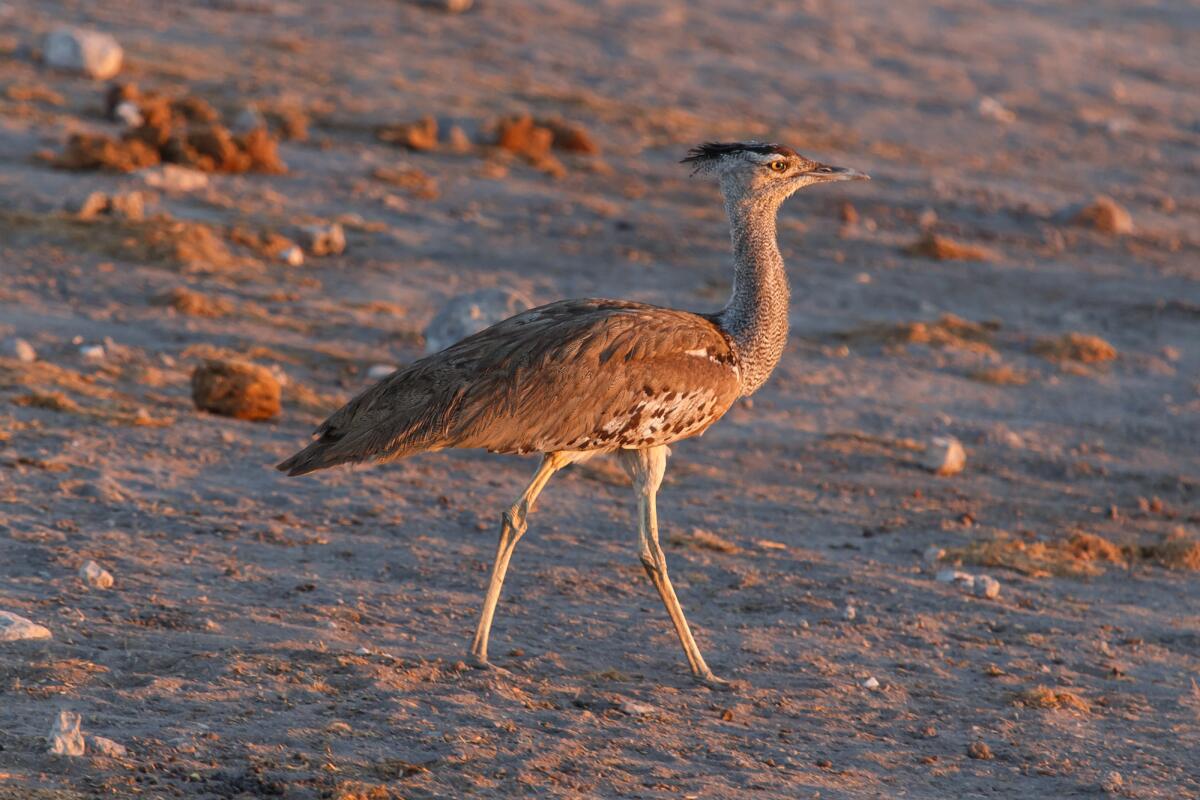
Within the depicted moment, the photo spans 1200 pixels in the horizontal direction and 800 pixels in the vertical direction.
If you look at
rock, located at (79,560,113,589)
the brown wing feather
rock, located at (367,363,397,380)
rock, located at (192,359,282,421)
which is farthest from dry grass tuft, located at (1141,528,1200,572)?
rock, located at (79,560,113,589)

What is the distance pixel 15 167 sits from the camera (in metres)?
10.3

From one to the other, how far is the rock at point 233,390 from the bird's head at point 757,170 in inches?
97.8

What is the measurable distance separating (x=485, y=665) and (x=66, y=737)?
4.31 feet

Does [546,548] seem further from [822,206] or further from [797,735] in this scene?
[822,206]

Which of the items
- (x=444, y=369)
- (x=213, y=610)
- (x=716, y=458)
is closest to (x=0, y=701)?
(x=213, y=610)

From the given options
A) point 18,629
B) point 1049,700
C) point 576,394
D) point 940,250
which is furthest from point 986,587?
point 940,250

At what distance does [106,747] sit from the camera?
381 cm

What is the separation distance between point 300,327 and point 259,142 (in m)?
3.02

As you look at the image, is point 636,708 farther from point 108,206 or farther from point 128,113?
point 128,113

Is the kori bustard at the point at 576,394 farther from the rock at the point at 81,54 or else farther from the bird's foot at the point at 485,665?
the rock at the point at 81,54

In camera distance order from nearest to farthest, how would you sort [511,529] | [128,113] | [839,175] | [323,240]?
[511,529], [839,175], [323,240], [128,113]

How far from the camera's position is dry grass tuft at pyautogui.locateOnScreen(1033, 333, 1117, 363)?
31.2 ft

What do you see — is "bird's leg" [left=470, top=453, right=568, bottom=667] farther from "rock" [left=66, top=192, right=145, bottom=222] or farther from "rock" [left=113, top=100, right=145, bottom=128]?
"rock" [left=113, top=100, right=145, bottom=128]

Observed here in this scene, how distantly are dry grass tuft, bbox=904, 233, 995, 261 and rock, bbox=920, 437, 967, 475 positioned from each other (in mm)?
3875
